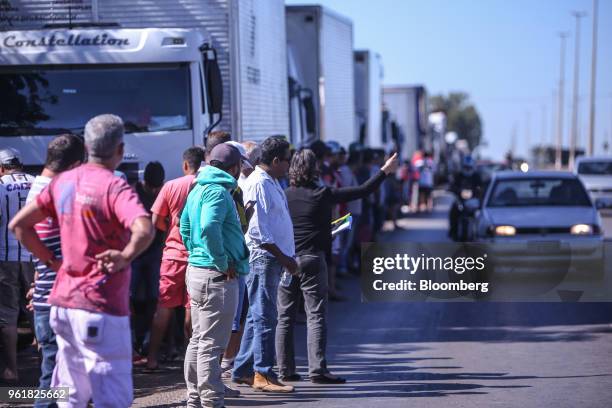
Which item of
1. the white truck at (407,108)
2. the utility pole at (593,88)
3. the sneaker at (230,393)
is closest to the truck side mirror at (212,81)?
the sneaker at (230,393)

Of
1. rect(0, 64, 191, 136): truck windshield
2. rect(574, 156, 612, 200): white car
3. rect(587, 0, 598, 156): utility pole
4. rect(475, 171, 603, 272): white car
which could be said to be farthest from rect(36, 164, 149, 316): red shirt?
rect(587, 0, 598, 156): utility pole

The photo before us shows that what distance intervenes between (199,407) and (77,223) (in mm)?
2339

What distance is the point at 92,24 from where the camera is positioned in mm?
12523

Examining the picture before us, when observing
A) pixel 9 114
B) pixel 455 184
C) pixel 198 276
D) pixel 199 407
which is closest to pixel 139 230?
pixel 198 276

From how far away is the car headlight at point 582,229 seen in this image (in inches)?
564

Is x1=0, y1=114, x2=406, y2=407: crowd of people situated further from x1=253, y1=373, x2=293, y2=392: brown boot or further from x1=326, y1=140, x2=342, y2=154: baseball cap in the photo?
x1=326, y1=140, x2=342, y2=154: baseball cap

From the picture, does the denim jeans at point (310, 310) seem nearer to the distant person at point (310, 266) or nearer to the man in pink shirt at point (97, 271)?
the distant person at point (310, 266)

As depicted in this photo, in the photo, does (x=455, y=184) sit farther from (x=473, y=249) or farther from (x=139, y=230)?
(x=139, y=230)

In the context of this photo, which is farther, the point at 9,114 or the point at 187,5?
the point at 187,5

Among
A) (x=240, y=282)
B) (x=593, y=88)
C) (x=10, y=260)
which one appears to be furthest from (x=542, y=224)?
(x=593, y=88)

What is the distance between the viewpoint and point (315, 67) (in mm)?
20016

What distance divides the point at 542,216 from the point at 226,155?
27.2 feet

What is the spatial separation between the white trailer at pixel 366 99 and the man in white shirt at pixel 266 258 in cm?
1773

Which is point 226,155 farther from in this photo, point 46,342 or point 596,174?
point 596,174
